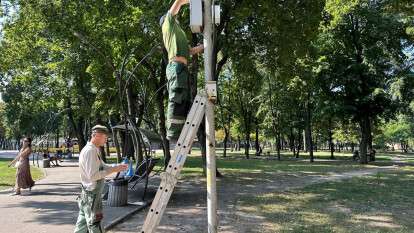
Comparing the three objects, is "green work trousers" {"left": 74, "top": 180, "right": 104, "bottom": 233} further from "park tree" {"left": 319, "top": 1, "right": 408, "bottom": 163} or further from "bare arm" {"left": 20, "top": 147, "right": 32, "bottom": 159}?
"park tree" {"left": 319, "top": 1, "right": 408, "bottom": 163}

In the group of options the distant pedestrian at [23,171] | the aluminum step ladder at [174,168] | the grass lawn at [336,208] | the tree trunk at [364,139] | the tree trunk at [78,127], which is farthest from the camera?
the tree trunk at [78,127]

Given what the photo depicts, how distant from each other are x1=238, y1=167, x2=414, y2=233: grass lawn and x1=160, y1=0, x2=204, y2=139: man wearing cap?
4.40 metres

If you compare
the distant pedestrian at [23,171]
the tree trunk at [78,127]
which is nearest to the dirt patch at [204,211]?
the distant pedestrian at [23,171]

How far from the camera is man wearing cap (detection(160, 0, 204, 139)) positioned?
4.91m

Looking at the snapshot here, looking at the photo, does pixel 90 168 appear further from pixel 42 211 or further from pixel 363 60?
pixel 363 60

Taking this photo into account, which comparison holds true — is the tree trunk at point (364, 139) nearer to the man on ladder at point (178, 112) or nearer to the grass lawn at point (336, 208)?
the grass lawn at point (336, 208)

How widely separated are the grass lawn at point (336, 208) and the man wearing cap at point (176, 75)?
4.40 metres

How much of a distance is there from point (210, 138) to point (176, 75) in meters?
0.79

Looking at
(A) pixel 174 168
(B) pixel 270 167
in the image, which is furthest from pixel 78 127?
(A) pixel 174 168

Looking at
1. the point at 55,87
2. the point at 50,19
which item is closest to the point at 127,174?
the point at 50,19

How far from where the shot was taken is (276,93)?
43.6 meters

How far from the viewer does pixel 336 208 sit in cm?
1120

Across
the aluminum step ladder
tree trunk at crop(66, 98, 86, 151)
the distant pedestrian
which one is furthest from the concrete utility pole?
tree trunk at crop(66, 98, 86, 151)

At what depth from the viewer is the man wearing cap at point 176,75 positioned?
4914 millimetres
